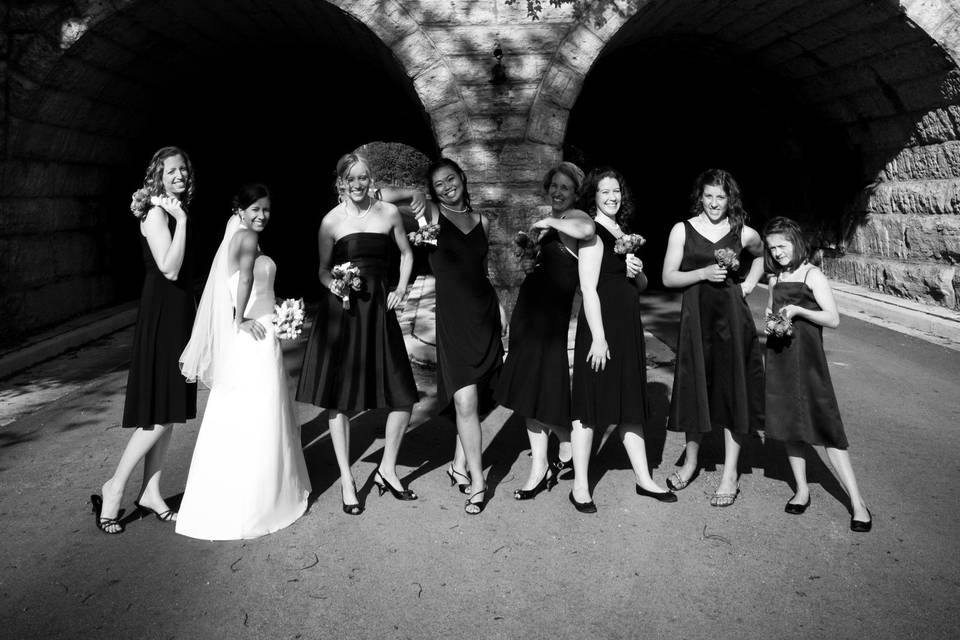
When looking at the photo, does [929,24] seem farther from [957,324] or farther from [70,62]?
[70,62]

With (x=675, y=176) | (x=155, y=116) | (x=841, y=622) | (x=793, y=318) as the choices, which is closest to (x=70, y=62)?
(x=155, y=116)

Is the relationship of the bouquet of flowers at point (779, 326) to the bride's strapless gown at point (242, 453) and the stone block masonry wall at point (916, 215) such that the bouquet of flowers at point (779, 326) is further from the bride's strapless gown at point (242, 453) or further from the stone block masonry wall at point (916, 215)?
the stone block masonry wall at point (916, 215)

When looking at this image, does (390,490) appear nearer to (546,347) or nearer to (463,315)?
(463,315)

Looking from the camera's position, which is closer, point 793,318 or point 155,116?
point 793,318

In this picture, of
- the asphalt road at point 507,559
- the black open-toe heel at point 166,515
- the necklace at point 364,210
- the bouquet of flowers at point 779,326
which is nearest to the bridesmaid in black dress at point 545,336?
the asphalt road at point 507,559

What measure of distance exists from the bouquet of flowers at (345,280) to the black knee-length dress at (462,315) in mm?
426

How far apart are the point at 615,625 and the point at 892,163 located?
9.44 m

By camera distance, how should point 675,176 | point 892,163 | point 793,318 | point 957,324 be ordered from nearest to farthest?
point 793,318, point 957,324, point 892,163, point 675,176

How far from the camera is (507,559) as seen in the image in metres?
3.89

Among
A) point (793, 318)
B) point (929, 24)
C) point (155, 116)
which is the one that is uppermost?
point (929, 24)

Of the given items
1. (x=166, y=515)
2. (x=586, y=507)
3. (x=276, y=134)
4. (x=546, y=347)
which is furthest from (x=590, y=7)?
(x=276, y=134)

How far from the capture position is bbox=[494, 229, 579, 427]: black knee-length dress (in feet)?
14.9

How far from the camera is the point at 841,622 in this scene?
3.27m

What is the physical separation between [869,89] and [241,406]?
921 centimetres
